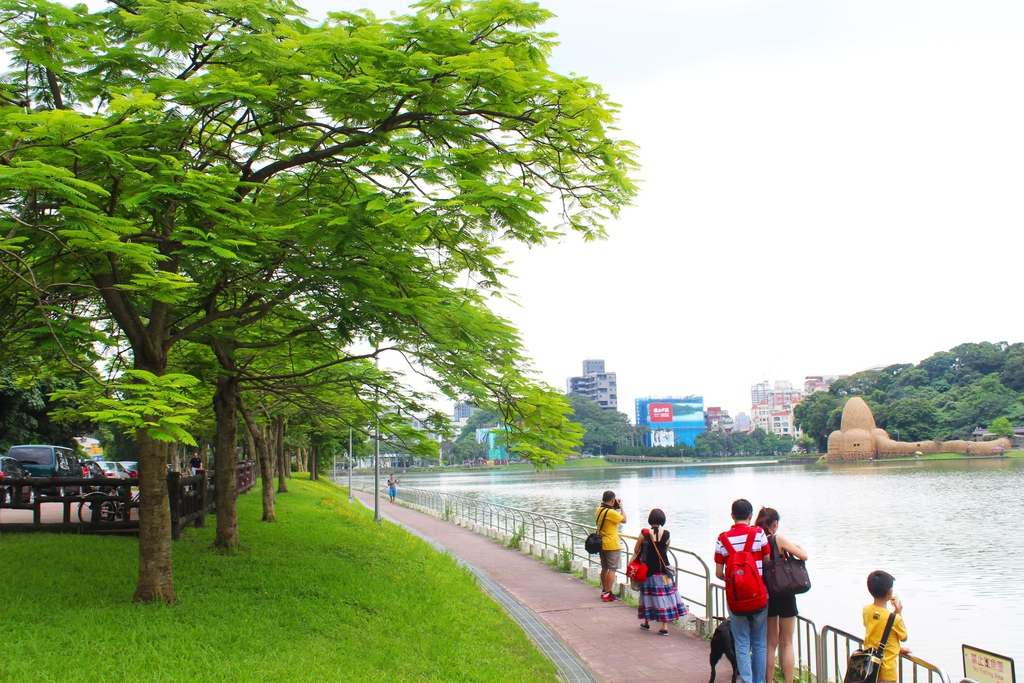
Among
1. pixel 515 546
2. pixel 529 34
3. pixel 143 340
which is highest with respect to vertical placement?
pixel 529 34

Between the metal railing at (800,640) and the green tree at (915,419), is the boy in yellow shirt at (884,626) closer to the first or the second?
the metal railing at (800,640)

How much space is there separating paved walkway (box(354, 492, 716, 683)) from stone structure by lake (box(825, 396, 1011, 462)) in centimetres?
8479

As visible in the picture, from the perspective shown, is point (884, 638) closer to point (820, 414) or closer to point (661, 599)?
point (661, 599)

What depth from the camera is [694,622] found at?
952 centimetres

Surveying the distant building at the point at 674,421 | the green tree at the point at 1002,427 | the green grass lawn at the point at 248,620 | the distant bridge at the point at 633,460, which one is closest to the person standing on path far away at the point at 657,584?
the green grass lawn at the point at 248,620

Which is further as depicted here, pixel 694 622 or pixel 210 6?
pixel 694 622

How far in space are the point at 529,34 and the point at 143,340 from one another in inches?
211

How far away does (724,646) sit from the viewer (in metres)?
7.12

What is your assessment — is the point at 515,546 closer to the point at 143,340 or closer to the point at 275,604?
the point at 275,604

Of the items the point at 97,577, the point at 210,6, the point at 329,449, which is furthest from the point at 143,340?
the point at 329,449

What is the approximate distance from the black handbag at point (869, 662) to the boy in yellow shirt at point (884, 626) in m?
0.02

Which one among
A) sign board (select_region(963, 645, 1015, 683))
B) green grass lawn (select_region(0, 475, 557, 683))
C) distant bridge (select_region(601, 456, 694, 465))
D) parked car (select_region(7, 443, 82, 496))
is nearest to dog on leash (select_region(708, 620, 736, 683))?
green grass lawn (select_region(0, 475, 557, 683))

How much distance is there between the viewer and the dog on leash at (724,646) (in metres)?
7.07

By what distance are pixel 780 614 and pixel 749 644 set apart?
0.39 m
